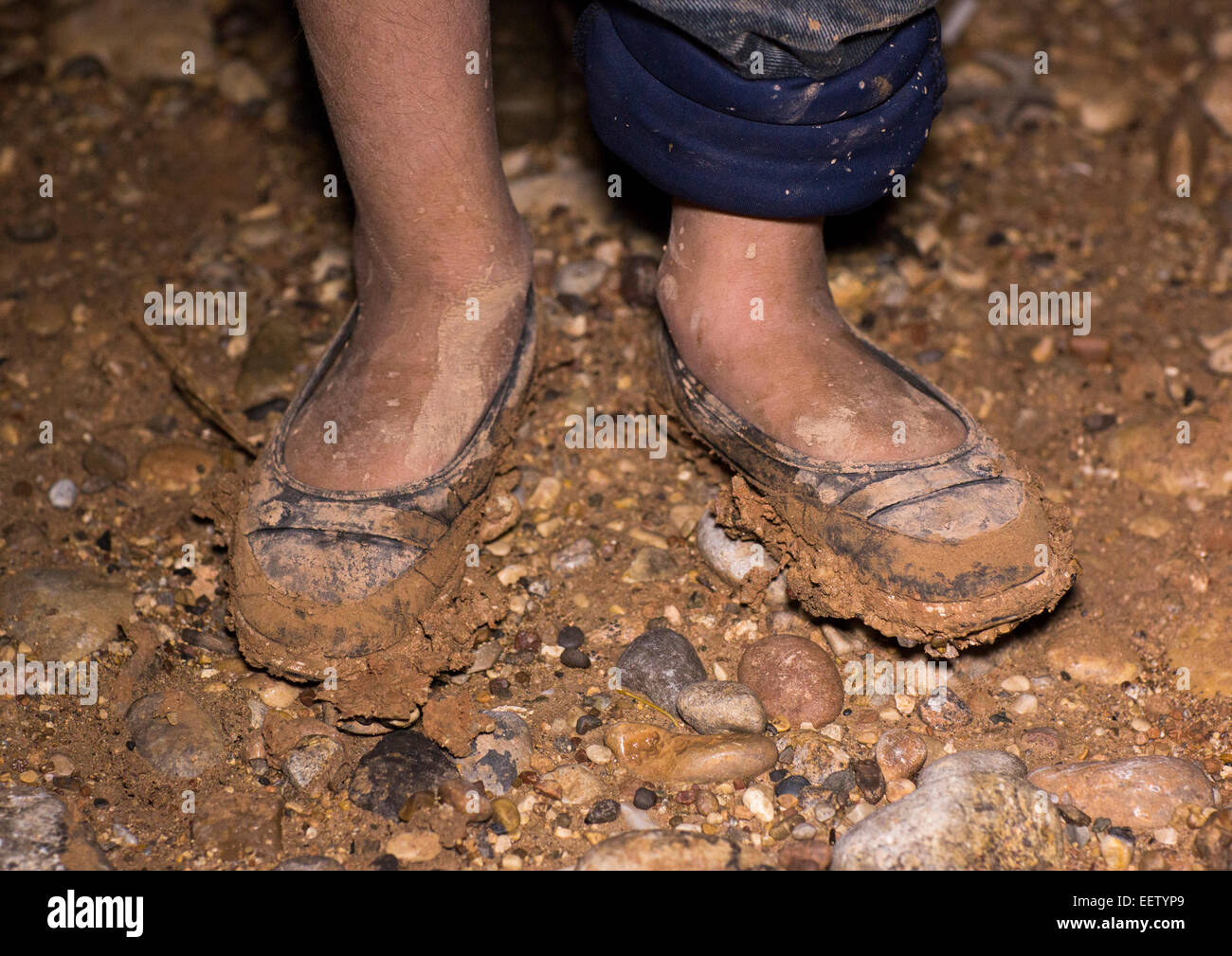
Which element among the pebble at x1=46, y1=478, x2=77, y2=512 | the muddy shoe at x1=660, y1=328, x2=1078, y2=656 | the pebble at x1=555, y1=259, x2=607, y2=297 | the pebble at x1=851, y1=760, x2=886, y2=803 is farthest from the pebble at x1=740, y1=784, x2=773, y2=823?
the pebble at x1=46, y1=478, x2=77, y2=512

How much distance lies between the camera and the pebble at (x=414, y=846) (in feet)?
4.69

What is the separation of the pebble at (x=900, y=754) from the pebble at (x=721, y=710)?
0.55 feet

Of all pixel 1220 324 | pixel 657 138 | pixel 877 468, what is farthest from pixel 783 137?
pixel 1220 324

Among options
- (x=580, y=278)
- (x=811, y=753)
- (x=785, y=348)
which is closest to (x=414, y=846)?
(x=811, y=753)

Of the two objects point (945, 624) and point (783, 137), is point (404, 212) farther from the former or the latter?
point (945, 624)

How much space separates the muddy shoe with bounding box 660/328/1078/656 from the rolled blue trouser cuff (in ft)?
1.18

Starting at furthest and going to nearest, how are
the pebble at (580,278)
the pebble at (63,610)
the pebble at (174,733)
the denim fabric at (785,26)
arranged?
the pebble at (580,278) < the pebble at (63,610) < the pebble at (174,733) < the denim fabric at (785,26)

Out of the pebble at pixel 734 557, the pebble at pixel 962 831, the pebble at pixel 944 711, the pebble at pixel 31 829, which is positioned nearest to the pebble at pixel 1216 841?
the pebble at pixel 31 829

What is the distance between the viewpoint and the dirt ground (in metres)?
1.56

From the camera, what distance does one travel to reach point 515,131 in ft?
8.46

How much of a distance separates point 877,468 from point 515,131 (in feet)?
4.59

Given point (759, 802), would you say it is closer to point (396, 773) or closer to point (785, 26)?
point (396, 773)

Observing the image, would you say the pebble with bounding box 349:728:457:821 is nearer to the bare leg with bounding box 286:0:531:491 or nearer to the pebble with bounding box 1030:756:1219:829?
the bare leg with bounding box 286:0:531:491

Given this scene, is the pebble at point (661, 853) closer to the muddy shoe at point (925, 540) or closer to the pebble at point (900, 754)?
the pebble at point (900, 754)
